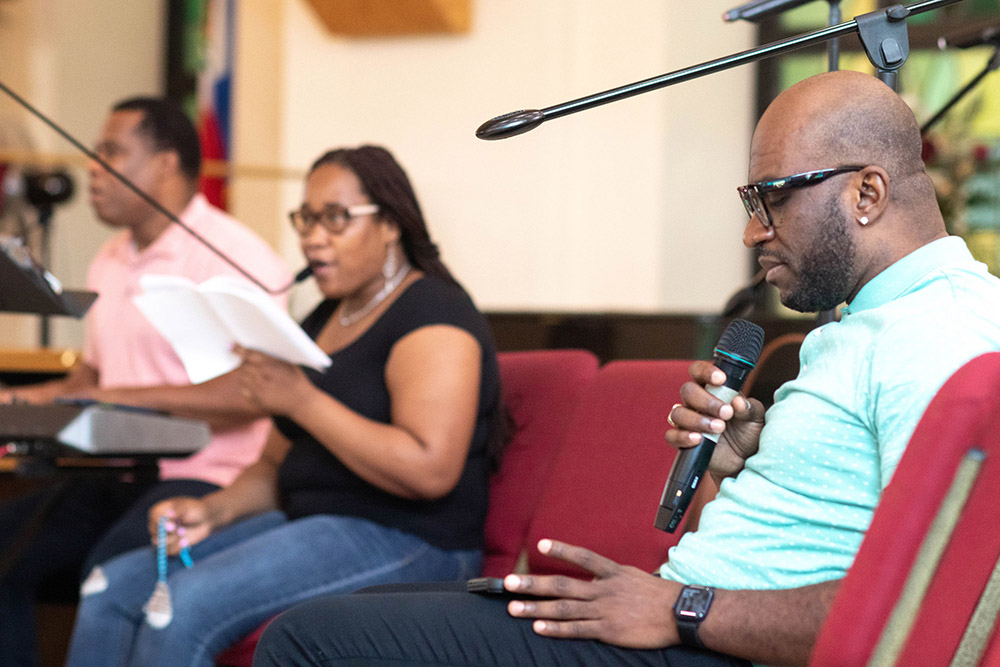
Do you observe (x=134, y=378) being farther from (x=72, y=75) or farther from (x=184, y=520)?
(x=72, y=75)

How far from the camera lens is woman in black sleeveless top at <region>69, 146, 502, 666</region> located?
1.93 metres

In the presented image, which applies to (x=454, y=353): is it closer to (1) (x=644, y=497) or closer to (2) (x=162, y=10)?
(1) (x=644, y=497)

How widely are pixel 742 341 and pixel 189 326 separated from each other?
1075 mm

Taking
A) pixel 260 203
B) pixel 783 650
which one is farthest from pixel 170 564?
pixel 260 203

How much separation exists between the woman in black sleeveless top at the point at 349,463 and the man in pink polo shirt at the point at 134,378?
231 mm

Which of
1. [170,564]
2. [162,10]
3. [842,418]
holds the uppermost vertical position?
[162,10]

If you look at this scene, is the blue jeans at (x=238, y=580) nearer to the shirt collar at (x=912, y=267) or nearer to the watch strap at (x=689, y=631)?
the watch strap at (x=689, y=631)

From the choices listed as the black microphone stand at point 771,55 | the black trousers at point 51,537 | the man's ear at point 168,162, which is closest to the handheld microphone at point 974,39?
the black microphone stand at point 771,55

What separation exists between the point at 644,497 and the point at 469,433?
0.34 metres

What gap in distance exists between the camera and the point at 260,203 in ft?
15.2

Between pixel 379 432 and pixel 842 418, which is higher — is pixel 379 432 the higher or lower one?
the lower one

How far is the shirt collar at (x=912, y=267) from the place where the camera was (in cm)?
124

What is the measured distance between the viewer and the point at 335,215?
227 centimetres

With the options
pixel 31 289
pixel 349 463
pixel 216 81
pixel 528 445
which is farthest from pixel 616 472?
pixel 216 81
